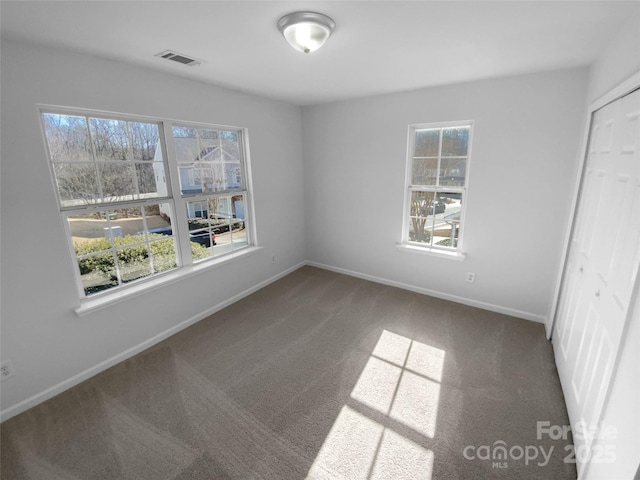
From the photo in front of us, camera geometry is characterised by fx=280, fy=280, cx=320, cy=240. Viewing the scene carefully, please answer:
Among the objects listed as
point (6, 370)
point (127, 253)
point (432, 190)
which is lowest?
point (6, 370)

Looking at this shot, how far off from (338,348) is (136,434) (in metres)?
1.58

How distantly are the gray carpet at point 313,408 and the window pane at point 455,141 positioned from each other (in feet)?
5.98

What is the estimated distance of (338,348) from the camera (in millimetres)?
2588

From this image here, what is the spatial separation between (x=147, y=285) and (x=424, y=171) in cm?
318

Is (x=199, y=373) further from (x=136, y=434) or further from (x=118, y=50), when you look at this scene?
(x=118, y=50)

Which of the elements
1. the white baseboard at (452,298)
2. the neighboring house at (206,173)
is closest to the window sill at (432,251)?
the white baseboard at (452,298)

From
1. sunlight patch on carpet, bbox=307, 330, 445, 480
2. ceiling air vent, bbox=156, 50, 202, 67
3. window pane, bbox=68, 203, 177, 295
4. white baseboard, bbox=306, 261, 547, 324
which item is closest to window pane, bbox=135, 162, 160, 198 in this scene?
window pane, bbox=68, 203, 177, 295

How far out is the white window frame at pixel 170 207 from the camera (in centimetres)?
209

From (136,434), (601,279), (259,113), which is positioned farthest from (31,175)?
(601,279)

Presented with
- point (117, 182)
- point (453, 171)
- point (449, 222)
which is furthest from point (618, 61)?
point (117, 182)

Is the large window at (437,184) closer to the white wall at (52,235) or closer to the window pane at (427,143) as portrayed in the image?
the window pane at (427,143)

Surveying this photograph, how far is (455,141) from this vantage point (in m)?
3.07

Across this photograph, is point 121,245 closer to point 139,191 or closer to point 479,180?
point 139,191

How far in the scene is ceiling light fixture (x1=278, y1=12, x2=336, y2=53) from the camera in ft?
4.93
